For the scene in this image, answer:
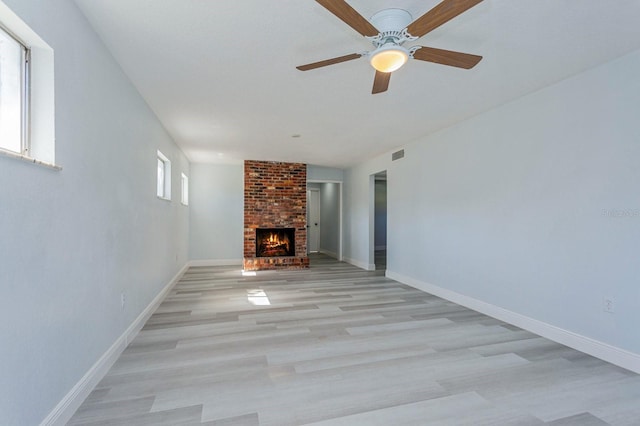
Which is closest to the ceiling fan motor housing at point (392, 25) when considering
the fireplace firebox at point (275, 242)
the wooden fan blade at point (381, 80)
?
the wooden fan blade at point (381, 80)

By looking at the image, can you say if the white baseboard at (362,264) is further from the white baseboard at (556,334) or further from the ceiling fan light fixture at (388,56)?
the ceiling fan light fixture at (388,56)

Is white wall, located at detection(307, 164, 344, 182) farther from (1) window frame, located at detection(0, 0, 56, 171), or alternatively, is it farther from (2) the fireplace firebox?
(1) window frame, located at detection(0, 0, 56, 171)

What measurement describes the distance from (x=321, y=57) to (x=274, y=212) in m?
4.85

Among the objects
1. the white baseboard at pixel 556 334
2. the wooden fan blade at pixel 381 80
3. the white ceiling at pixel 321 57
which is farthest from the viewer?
the white baseboard at pixel 556 334

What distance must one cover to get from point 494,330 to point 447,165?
223 cm

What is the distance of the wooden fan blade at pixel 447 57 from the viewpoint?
1.90 meters

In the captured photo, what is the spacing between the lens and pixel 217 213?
23.5 feet

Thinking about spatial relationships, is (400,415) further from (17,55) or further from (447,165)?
(447,165)

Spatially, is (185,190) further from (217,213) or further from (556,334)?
(556,334)

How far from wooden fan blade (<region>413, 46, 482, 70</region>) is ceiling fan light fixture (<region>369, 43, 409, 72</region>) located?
0.12 m

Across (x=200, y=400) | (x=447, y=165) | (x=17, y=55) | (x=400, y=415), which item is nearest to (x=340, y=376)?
(x=400, y=415)

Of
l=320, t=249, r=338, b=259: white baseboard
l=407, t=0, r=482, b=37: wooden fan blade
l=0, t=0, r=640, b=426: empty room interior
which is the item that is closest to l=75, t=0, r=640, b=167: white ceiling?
l=0, t=0, r=640, b=426: empty room interior

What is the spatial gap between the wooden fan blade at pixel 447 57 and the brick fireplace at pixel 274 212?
5.23 meters

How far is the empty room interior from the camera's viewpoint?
5.18 ft
